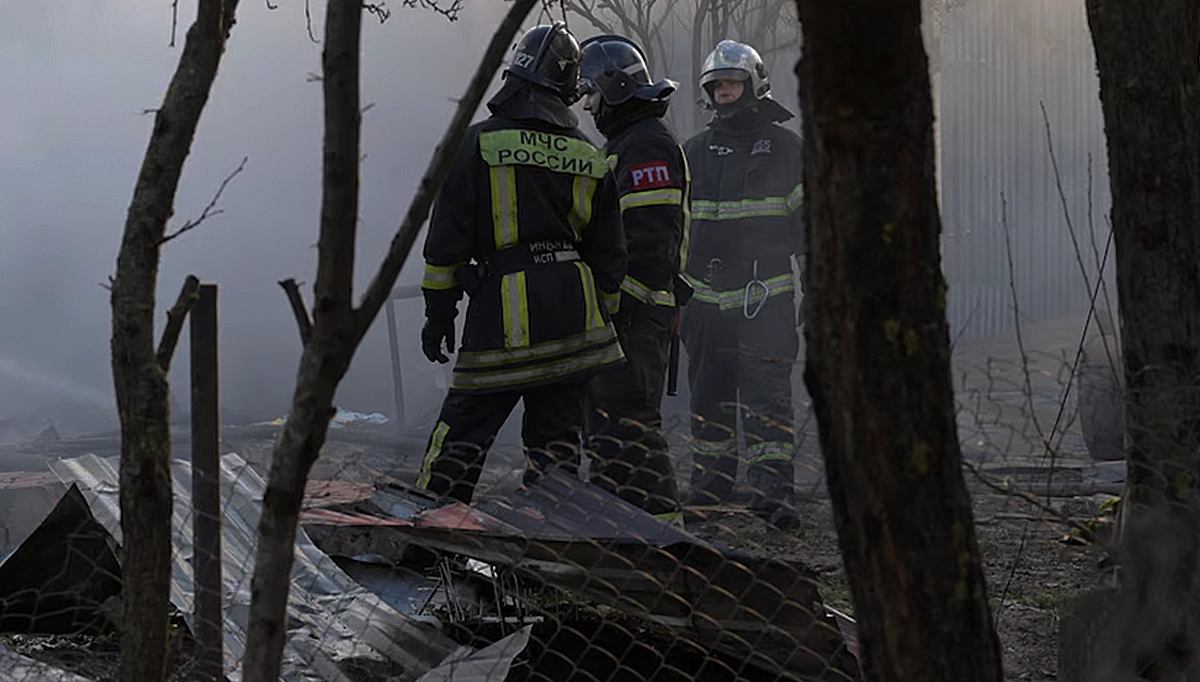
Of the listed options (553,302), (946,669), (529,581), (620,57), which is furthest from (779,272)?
(946,669)

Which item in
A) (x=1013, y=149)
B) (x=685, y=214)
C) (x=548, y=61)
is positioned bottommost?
(x=685, y=214)

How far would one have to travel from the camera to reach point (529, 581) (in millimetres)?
3904

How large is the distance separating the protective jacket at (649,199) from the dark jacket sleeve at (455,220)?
3.26 ft

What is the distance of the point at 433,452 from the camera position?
4.38 meters

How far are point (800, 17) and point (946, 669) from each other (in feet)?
2.58

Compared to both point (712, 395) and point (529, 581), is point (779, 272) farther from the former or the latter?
point (529, 581)

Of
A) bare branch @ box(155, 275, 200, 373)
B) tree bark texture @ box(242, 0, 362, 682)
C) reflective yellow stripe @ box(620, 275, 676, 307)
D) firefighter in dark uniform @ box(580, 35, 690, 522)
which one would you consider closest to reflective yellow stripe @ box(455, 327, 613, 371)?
firefighter in dark uniform @ box(580, 35, 690, 522)

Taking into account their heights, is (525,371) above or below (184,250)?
below

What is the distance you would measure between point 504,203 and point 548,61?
545 millimetres

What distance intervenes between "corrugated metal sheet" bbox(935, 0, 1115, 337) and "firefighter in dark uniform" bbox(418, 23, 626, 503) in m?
11.9

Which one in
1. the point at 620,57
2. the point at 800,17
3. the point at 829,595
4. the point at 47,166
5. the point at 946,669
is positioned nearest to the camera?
the point at 800,17

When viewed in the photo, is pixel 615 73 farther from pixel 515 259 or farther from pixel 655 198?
pixel 515 259

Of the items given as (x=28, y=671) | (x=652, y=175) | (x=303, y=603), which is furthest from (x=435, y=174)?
(x=652, y=175)

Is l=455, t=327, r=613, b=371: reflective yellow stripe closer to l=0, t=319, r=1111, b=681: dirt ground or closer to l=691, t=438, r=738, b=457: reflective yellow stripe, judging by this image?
l=0, t=319, r=1111, b=681: dirt ground
